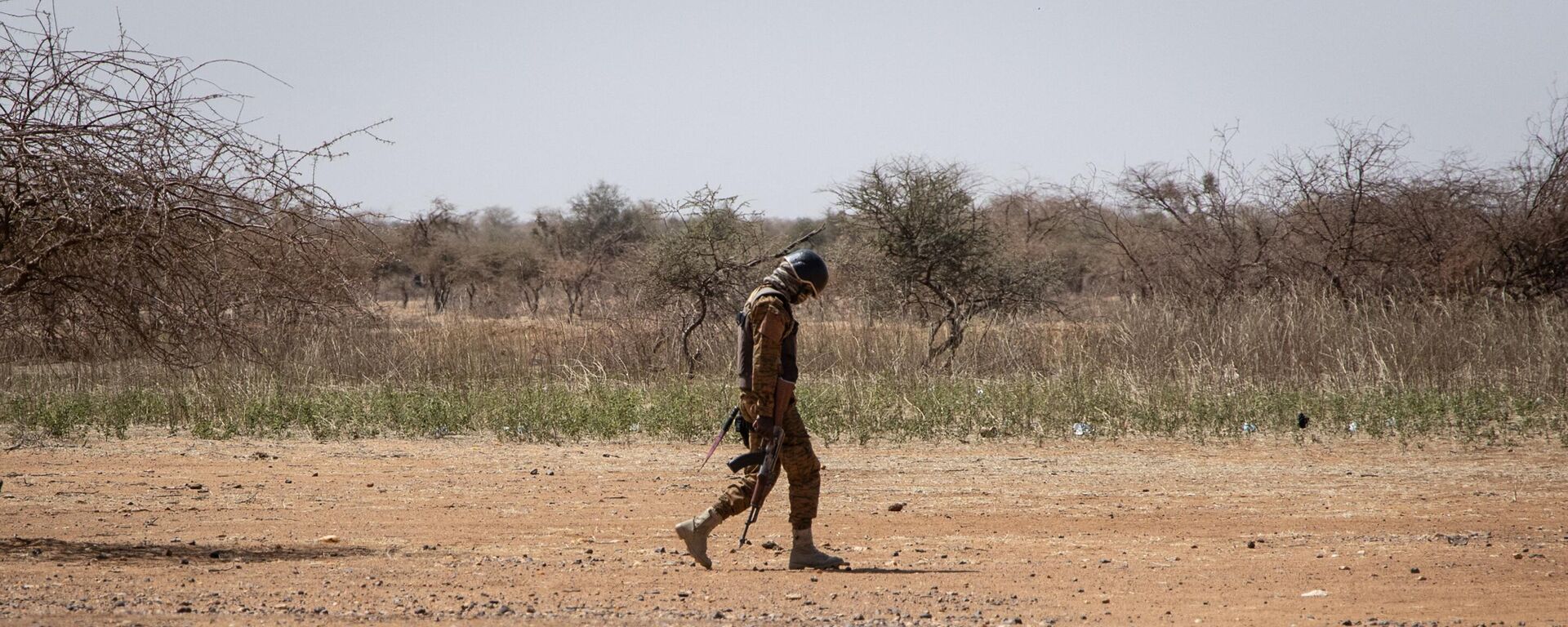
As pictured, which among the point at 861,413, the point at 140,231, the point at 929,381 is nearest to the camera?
the point at 140,231

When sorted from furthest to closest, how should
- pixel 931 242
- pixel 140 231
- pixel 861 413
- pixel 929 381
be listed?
1. pixel 931 242
2. pixel 929 381
3. pixel 861 413
4. pixel 140 231

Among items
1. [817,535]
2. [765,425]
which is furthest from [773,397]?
[817,535]

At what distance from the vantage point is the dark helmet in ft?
20.9

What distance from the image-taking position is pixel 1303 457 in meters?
11.0

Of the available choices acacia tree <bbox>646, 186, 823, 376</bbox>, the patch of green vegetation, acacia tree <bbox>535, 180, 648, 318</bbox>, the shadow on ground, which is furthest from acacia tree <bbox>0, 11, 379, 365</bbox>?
acacia tree <bbox>535, 180, 648, 318</bbox>

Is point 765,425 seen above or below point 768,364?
below

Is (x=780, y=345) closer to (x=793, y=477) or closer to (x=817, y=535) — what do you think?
(x=793, y=477)

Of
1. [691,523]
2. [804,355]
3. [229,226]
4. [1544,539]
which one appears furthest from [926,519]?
[804,355]

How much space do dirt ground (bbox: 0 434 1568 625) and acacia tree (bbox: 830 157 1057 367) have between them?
9.04 m

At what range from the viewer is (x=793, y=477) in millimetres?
6402

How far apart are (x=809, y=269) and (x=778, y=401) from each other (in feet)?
2.20

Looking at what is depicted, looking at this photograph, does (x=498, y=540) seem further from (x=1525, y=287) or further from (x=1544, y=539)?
(x=1525, y=287)

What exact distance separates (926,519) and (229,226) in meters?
4.32

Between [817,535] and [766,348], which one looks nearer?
[766,348]
